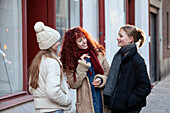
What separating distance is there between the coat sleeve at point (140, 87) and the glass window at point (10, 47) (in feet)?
6.96

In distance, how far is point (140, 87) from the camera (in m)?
3.65

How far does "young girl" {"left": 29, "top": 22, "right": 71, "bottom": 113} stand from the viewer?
3.27 metres

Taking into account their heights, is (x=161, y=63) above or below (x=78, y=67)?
below

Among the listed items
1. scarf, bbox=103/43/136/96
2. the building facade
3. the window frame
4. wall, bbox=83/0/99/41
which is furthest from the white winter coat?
wall, bbox=83/0/99/41

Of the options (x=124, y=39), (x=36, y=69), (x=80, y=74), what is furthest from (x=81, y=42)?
(x=36, y=69)

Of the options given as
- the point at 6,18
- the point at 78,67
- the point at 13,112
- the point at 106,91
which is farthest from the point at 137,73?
the point at 6,18

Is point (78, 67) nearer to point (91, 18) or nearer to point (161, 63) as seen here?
point (91, 18)

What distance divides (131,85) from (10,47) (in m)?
2.26

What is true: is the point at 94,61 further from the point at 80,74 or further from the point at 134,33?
the point at 134,33

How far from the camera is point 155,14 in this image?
15.6 metres

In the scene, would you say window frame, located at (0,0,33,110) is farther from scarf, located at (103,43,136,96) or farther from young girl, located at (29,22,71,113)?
scarf, located at (103,43,136,96)

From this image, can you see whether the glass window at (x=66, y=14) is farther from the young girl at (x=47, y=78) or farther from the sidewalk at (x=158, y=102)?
→ the young girl at (x=47, y=78)

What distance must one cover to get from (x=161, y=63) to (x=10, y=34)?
11.8 meters

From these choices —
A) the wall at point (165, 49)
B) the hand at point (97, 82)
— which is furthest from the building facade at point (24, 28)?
the wall at point (165, 49)
